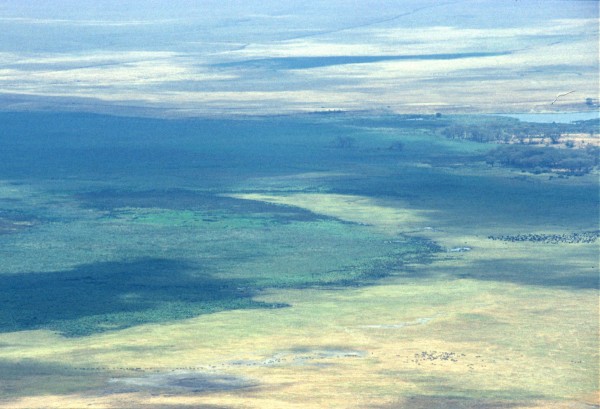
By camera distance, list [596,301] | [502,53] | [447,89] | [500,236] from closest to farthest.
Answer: [596,301] < [500,236] < [447,89] < [502,53]

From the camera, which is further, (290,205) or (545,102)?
(545,102)

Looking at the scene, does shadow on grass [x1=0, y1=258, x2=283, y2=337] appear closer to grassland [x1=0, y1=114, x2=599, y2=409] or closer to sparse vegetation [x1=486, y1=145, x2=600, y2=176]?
grassland [x1=0, y1=114, x2=599, y2=409]

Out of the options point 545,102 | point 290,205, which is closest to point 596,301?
point 290,205

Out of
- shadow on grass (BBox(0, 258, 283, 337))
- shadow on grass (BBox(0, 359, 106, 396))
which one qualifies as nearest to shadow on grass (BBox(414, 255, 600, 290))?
shadow on grass (BBox(0, 258, 283, 337))

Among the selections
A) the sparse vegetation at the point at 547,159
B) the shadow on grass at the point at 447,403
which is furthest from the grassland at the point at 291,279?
the sparse vegetation at the point at 547,159

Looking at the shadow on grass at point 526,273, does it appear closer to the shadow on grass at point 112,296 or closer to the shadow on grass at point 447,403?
the shadow on grass at point 112,296

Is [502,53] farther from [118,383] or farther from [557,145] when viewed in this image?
[118,383]
